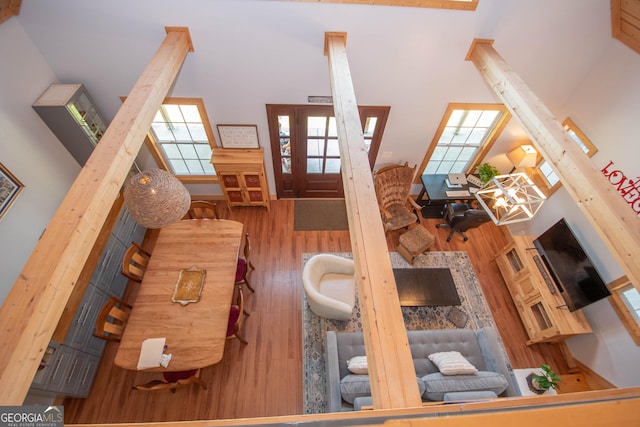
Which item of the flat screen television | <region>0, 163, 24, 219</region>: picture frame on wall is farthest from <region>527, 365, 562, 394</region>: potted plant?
<region>0, 163, 24, 219</region>: picture frame on wall

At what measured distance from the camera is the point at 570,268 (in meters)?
3.34

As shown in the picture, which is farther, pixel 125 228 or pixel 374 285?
pixel 125 228

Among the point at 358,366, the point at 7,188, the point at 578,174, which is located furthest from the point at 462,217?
the point at 7,188

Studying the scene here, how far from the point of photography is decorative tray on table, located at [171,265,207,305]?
2.91 meters

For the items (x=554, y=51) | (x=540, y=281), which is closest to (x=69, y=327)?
(x=540, y=281)

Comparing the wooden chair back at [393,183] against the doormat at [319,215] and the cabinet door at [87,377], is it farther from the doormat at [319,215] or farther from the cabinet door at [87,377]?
the cabinet door at [87,377]

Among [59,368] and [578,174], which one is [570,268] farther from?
[59,368]

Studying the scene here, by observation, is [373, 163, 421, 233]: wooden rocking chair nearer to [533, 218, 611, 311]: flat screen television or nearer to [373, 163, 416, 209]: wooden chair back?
[373, 163, 416, 209]: wooden chair back

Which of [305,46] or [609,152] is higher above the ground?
[305,46]

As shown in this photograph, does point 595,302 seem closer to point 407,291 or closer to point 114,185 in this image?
point 407,291

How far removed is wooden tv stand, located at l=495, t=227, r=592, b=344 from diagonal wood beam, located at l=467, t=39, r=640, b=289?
222 cm

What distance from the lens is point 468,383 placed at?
263 cm

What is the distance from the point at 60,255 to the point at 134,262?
7.70 feet

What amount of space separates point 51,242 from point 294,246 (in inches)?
128
